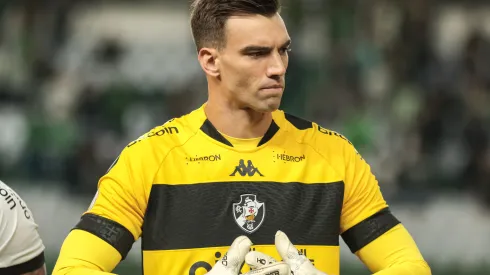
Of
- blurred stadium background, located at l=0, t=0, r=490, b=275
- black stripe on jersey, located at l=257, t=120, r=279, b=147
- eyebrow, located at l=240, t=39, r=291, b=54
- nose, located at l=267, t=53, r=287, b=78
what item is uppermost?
eyebrow, located at l=240, t=39, r=291, b=54

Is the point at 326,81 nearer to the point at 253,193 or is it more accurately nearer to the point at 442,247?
the point at 442,247

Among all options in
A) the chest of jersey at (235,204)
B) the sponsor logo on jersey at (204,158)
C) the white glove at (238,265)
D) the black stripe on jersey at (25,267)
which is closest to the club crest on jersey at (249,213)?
the chest of jersey at (235,204)

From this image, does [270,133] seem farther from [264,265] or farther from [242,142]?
[264,265]

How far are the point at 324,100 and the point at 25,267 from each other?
283 inches

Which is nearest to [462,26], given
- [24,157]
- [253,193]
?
[24,157]

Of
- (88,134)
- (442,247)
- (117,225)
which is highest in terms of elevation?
(117,225)

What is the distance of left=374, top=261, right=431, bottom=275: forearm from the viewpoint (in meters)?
4.51

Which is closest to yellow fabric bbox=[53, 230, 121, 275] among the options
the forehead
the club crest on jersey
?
the club crest on jersey

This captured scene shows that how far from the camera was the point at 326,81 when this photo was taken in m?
12.3

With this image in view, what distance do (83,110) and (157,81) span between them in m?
1.25

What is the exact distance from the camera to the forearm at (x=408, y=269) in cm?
451

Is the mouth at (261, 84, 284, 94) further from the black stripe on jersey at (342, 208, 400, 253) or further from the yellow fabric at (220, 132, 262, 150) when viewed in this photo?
the black stripe on jersey at (342, 208, 400, 253)

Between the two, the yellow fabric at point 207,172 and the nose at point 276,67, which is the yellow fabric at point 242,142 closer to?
the yellow fabric at point 207,172

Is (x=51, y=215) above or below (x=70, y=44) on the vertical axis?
below
